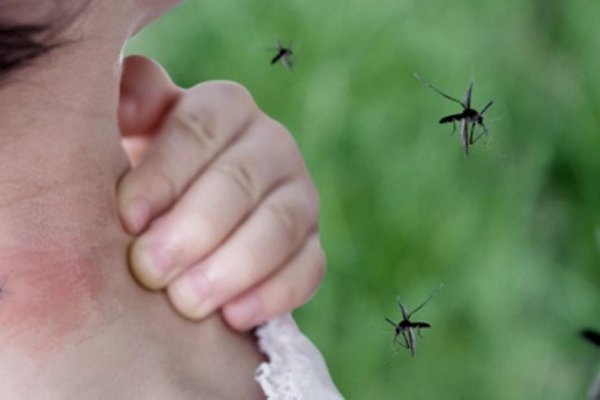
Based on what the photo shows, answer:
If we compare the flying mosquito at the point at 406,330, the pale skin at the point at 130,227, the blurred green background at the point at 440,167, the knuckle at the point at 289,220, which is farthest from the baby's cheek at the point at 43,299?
the blurred green background at the point at 440,167

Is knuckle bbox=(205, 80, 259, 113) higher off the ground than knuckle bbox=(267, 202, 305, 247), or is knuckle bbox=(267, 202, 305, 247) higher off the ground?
knuckle bbox=(205, 80, 259, 113)

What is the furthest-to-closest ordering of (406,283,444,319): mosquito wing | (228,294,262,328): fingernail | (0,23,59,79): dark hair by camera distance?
(406,283,444,319): mosquito wing < (228,294,262,328): fingernail < (0,23,59,79): dark hair

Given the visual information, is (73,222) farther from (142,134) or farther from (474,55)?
(474,55)

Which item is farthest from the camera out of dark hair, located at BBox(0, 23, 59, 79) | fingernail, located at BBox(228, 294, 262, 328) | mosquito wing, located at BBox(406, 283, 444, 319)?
mosquito wing, located at BBox(406, 283, 444, 319)

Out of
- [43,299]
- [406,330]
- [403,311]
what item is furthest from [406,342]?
[43,299]

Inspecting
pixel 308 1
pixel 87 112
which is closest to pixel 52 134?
pixel 87 112

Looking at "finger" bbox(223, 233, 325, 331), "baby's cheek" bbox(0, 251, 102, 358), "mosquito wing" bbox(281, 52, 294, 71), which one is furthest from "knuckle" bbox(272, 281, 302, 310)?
"mosquito wing" bbox(281, 52, 294, 71)

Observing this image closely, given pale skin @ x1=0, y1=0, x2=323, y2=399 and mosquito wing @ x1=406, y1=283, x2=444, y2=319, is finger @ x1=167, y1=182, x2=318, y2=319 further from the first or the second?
mosquito wing @ x1=406, y1=283, x2=444, y2=319

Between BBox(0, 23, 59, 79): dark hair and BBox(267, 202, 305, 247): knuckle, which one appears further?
BBox(267, 202, 305, 247): knuckle
